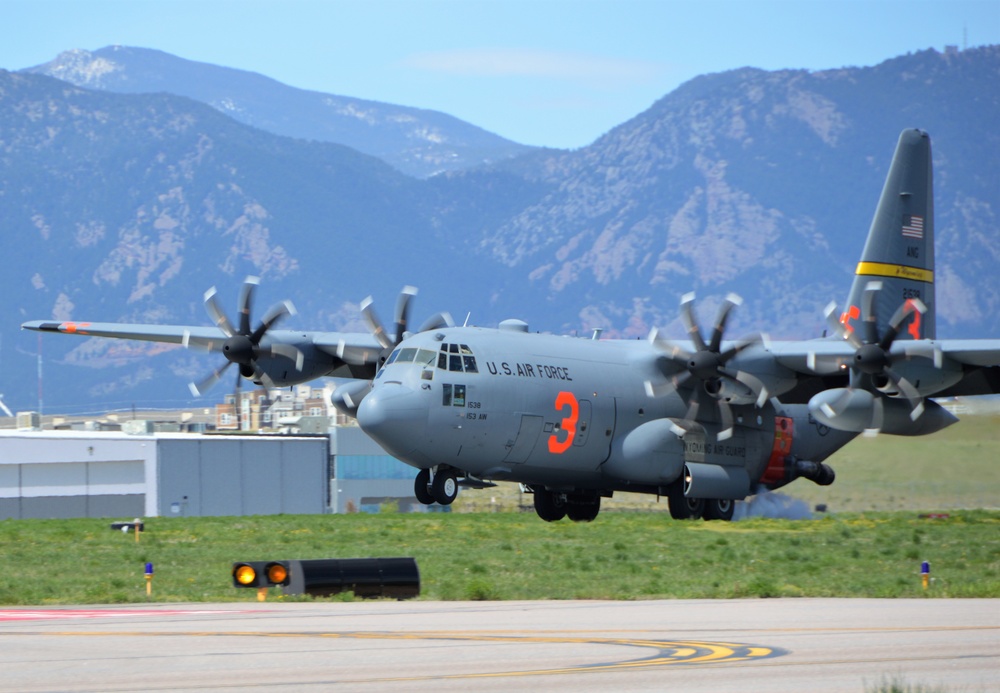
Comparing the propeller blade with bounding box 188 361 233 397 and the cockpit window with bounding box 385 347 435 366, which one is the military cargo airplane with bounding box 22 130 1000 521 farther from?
the propeller blade with bounding box 188 361 233 397

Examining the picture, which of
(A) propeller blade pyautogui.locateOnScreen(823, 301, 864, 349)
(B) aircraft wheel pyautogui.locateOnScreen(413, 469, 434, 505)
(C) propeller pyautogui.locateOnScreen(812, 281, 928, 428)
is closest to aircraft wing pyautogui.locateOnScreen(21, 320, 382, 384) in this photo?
(B) aircraft wheel pyautogui.locateOnScreen(413, 469, 434, 505)

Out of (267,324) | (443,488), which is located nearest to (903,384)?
(443,488)

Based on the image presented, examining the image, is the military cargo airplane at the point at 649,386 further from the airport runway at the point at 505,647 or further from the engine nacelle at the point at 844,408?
the airport runway at the point at 505,647

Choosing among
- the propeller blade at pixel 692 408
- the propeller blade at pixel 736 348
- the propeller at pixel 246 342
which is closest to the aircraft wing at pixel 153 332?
the propeller at pixel 246 342

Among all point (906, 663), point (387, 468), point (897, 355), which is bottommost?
point (387, 468)

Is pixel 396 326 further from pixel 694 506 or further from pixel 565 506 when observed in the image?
pixel 694 506

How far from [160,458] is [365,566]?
54175mm

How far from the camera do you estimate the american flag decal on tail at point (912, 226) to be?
40.9 m

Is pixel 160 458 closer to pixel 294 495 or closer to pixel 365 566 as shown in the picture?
pixel 294 495

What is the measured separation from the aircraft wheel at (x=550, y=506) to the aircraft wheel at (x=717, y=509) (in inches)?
157

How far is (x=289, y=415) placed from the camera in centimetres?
13875

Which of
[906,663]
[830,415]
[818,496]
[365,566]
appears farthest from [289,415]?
[906,663]

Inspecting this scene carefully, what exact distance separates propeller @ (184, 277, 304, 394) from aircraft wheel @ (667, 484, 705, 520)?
10944 mm

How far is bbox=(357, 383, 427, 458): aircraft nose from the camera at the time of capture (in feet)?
105
